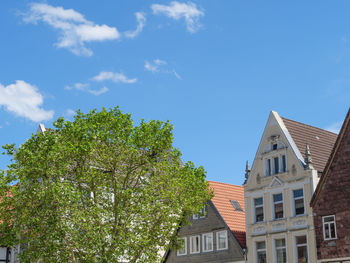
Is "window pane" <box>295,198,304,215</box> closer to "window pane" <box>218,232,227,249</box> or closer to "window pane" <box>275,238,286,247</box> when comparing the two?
"window pane" <box>275,238,286,247</box>

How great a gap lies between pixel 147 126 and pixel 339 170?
46.1 feet

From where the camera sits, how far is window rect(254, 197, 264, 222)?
46.1 meters

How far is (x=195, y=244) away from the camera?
51.1 m

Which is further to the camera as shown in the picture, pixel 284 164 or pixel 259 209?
pixel 259 209

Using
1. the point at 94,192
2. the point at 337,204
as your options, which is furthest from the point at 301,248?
the point at 94,192

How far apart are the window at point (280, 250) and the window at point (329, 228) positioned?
185 inches

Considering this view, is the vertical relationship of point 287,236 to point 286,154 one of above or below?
below

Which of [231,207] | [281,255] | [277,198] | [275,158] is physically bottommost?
[281,255]

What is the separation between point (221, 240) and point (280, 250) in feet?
20.8

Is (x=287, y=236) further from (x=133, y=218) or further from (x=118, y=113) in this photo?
(x=118, y=113)

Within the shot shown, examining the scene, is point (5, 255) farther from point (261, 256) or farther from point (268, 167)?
point (268, 167)

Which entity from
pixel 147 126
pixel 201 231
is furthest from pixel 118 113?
pixel 201 231

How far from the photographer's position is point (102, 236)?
37.5 m

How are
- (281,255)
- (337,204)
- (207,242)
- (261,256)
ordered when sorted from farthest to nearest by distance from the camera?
(207,242)
(261,256)
(281,255)
(337,204)
